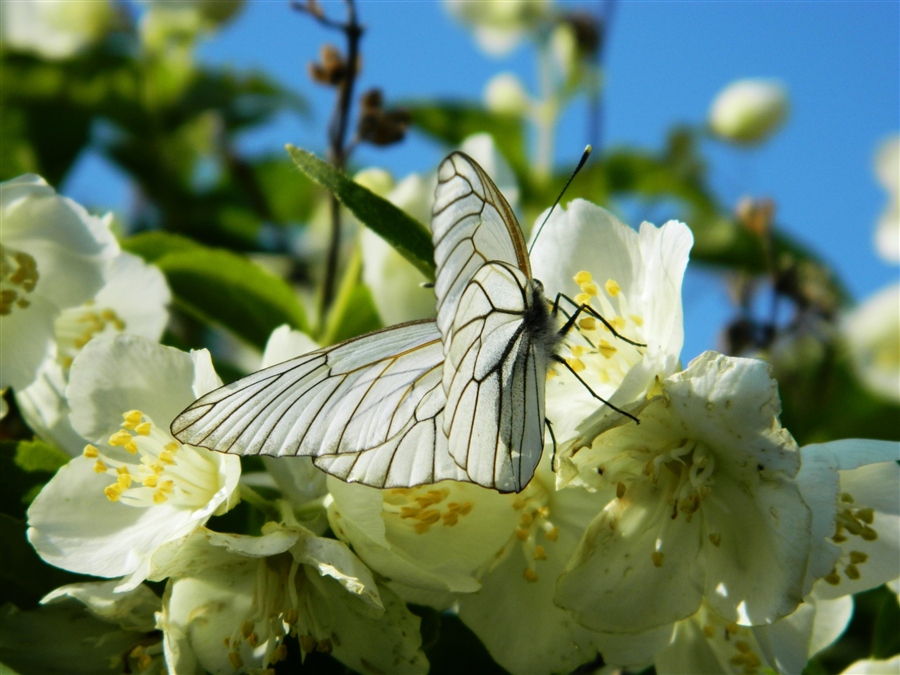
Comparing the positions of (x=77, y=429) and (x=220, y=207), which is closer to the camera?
(x=77, y=429)

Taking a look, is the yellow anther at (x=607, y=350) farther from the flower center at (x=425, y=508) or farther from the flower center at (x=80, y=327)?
the flower center at (x=80, y=327)

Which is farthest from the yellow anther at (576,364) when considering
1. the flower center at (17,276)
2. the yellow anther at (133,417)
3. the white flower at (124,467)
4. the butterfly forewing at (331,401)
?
the flower center at (17,276)

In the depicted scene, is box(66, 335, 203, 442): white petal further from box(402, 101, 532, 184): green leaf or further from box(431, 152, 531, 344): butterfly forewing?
box(402, 101, 532, 184): green leaf

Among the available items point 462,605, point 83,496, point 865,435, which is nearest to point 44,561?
point 83,496

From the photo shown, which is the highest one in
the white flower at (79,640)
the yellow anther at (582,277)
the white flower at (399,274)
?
the yellow anther at (582,277)

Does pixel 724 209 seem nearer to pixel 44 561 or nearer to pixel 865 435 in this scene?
pixel 865 435

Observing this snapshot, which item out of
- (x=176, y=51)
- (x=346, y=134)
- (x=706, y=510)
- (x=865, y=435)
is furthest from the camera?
(x=176, y=51)

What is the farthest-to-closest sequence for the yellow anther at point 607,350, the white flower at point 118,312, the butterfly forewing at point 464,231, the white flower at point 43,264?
the white flower at point 118,312
the white flower at point 43,264
the yellow anther at point 607,350
the butterfly forewing at point 464,231

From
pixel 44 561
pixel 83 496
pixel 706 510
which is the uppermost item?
pixel 706 510
